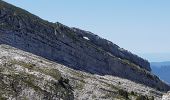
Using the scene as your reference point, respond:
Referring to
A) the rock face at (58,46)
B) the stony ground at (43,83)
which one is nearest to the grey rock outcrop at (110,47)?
the rock face at (58,46)

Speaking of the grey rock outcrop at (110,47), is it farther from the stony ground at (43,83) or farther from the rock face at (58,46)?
the stony ground at (43,83)

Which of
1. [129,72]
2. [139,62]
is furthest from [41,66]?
[139,62]

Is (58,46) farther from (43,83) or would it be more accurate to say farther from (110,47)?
(43,83)

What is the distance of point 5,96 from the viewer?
7625 centimetres

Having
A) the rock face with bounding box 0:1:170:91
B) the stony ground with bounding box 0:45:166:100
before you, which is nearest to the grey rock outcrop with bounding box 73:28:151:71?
the rock face with bounding box 0:1:170:91

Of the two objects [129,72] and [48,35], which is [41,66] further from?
[129,72]

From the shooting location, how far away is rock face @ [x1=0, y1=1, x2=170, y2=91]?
123750 mm

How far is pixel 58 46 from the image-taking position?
135125mm

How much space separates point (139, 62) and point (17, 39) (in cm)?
7932

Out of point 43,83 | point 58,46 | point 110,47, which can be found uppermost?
point 110,47

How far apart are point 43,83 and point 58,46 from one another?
48.9 m

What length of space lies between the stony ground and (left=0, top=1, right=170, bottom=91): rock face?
14495 mm

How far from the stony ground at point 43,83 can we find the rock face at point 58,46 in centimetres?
1449

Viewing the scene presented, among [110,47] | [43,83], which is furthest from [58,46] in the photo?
[43,83]
